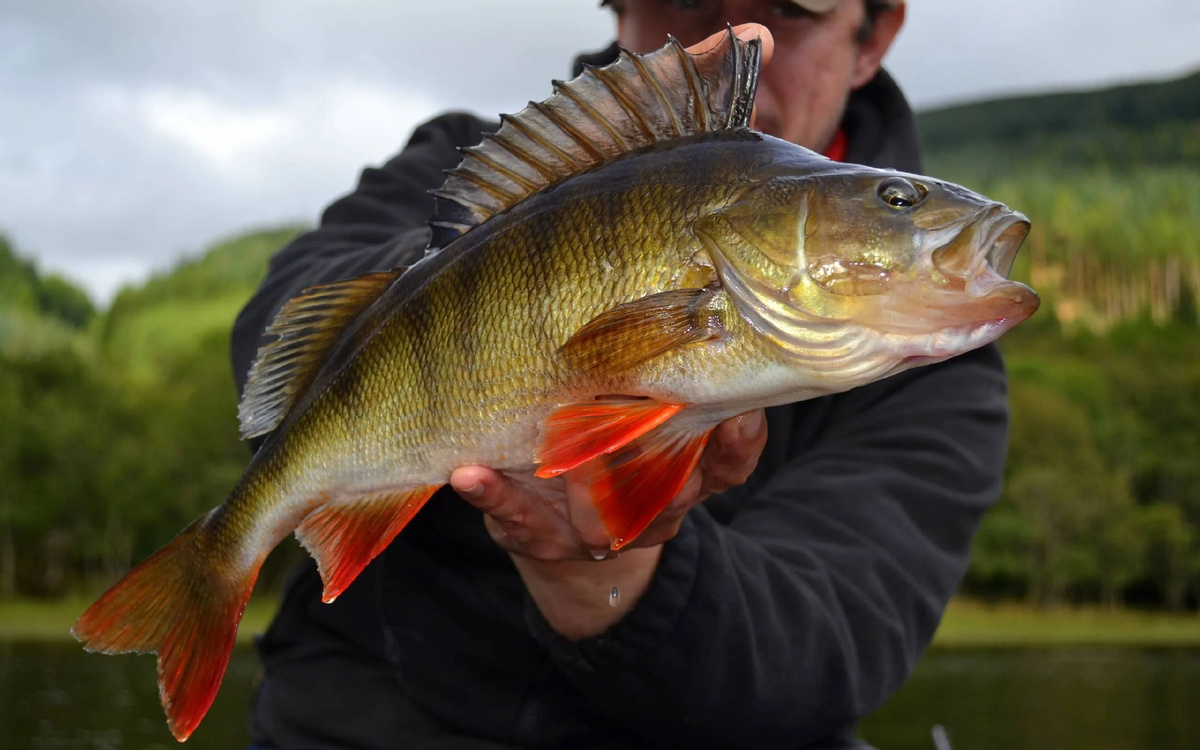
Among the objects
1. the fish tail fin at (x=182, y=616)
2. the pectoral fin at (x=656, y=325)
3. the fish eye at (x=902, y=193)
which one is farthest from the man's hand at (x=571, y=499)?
the fish tail fin at (x=182, y=616)

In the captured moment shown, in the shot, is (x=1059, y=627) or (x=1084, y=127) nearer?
(x=1059, y=627)

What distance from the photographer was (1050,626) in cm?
5588

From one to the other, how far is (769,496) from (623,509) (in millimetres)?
1496

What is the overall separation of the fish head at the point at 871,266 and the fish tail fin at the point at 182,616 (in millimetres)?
1175

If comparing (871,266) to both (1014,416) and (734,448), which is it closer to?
(734,448)

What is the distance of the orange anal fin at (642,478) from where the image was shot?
1.93 metres

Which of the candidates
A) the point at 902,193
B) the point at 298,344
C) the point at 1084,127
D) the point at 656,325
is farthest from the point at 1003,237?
the point at 1084,127

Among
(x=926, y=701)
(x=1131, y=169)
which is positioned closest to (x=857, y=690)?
(x=926, y=701)

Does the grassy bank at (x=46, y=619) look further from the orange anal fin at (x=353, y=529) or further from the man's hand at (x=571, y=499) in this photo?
the man's hand at (x=571, y=499)

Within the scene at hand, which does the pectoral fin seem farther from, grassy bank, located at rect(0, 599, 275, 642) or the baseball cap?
grassy bank, located at rect(0, 599, 275, 642)

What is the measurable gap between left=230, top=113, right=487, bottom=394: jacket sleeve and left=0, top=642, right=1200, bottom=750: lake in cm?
1860

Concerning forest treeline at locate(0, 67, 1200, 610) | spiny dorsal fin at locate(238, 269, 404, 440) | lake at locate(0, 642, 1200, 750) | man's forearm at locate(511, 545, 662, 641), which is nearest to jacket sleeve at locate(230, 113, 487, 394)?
spiny dorsal fin at locate(238, 269, 404, 440)

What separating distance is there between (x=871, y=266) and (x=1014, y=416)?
6024cm

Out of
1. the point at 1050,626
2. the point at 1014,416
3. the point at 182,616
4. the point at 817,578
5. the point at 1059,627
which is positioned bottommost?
the point at 1050,626
